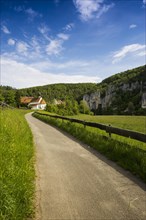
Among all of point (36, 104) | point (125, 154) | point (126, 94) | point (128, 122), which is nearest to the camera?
point (125, 154)

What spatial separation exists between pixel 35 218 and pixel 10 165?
1.52m

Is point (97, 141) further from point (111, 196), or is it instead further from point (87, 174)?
point (111, 196)

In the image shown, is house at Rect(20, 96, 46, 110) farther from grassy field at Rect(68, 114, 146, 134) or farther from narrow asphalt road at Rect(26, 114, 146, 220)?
narrow asphalt road at Rect(26, 114, 146, 220)

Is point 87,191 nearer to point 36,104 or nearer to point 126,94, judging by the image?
point 36,104

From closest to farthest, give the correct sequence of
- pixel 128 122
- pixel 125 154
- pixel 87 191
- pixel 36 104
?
pixel 87 191
pixel 125 154
pixel 128 122
pixel 36 104

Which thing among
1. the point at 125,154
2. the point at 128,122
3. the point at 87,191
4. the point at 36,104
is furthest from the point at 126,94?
the point at 87,191

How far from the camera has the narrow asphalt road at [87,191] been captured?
4434 millimetres

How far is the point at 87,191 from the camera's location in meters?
5.49

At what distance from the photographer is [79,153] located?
9.82m

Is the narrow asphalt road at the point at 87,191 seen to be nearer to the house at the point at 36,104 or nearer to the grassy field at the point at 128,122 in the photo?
the grassy field at the point at 128,122

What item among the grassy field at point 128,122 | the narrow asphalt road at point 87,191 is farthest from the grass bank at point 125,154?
the grassy field at point 128,122

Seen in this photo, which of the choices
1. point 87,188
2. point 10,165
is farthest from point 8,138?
point 87,188

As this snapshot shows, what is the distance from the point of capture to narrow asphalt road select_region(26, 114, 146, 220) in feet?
14.5

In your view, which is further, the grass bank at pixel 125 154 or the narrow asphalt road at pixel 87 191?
the grass bank at pixel 125 154
